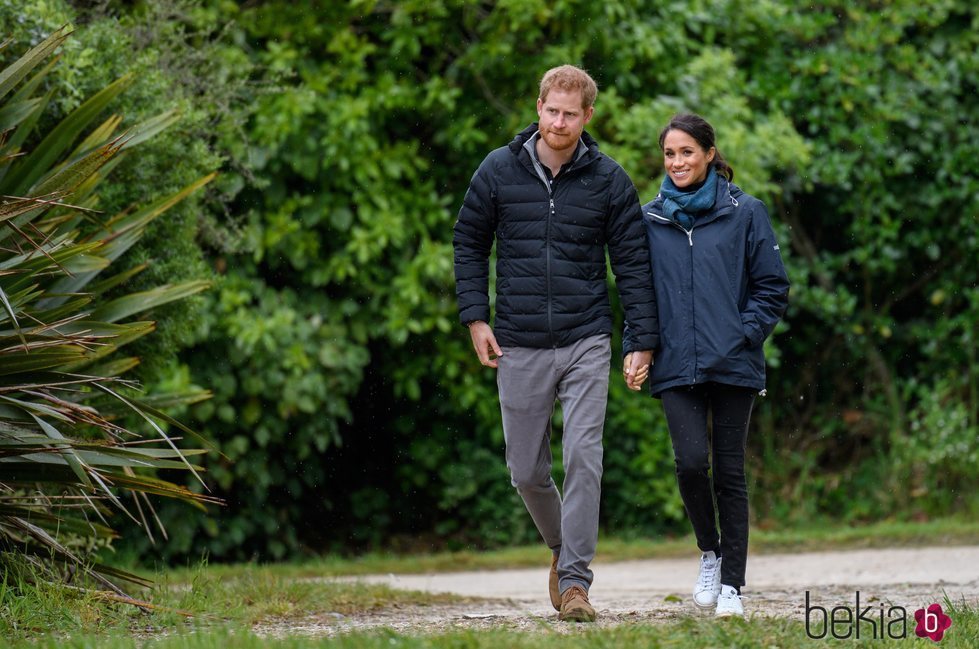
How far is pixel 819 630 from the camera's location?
439cm

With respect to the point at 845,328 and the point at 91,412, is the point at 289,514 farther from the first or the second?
the point at 91,412

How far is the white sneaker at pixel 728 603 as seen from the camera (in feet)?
15.3

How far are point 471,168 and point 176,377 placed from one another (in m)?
2.89

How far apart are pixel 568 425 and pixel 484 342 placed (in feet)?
1.50

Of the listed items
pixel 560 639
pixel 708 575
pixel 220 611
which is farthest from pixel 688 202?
pixel 220 611

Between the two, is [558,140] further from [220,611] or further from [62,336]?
[220,611]

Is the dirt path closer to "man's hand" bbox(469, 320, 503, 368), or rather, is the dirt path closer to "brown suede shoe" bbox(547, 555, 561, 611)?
"brown suede shoe" bbox(547, 555, 561, 611)

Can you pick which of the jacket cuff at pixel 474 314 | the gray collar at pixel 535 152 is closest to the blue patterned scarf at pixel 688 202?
the gray collar at pixel 535 152

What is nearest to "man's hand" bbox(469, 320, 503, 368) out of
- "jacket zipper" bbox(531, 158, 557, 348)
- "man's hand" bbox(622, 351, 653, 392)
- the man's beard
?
"jacket zipper" bbox(531, 158, 557, 348)

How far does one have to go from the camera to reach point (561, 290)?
189 inches

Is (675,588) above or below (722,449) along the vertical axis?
below

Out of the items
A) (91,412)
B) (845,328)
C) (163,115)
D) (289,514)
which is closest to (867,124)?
(845,328)

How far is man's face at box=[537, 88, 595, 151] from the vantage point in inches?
187

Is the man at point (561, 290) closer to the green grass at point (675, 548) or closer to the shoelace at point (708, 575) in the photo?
the shoelace at point (708, 575)
